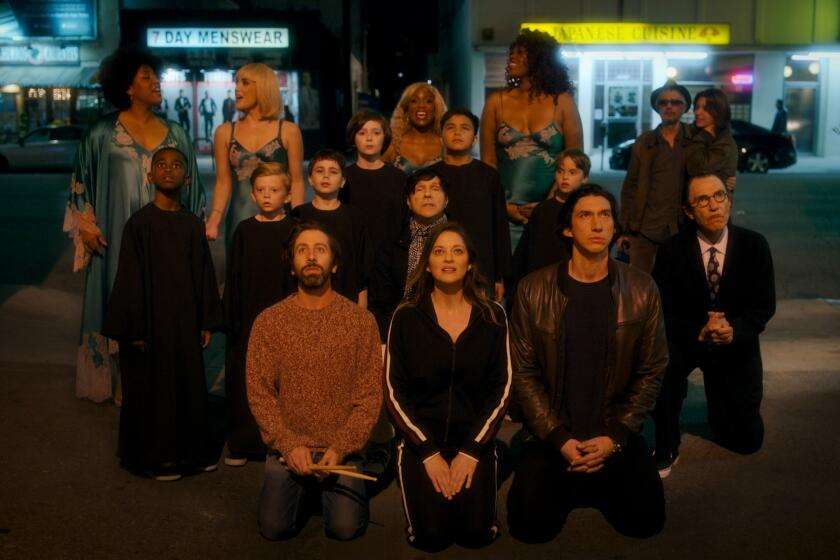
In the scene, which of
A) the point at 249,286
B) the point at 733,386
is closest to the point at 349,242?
the point at 249,286

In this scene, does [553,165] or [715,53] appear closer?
[553,165]

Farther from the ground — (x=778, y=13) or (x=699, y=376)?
(x=778, y=13)

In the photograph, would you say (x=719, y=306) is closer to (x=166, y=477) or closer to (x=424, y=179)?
(x=424, y=179)

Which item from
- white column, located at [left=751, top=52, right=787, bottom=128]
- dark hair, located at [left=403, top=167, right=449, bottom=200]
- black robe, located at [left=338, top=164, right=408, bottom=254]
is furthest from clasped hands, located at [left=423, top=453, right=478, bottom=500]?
white column, located at [left=751, top=52, right=787, bottom=128]

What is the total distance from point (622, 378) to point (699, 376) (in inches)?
115

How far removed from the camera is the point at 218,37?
3747cm

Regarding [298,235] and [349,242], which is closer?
[298,235]

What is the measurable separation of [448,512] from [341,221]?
1901 millimetres

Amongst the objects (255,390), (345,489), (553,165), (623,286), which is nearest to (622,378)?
(623,286)

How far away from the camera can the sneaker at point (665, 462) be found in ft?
17.6

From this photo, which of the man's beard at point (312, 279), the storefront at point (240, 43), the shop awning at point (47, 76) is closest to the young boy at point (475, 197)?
the man's beard at point (312, 279)

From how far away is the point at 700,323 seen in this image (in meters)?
5.61

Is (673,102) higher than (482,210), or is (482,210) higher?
(673,102)

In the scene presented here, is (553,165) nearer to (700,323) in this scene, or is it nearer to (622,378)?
(700,323)
